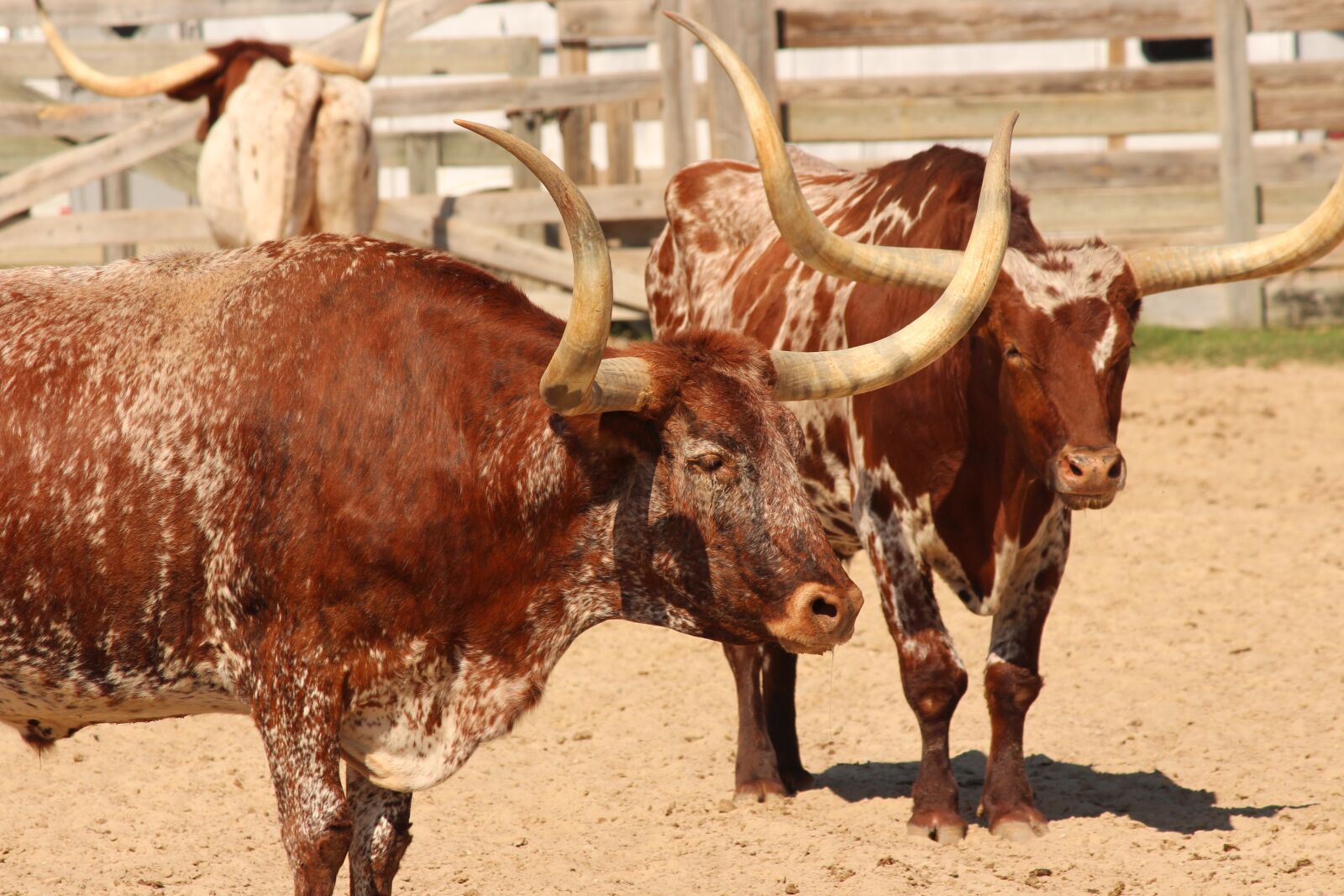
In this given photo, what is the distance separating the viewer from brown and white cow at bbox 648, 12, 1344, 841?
4621mm

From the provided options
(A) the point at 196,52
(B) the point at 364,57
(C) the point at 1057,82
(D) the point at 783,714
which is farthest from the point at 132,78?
(D) the point at 783,714

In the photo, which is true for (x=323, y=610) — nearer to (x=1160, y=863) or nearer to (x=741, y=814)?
(x=741, y=814)

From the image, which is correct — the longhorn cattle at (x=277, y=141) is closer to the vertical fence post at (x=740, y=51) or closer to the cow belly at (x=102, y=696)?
the vertical fence post at (x=740, y=51)

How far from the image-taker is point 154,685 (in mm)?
3697

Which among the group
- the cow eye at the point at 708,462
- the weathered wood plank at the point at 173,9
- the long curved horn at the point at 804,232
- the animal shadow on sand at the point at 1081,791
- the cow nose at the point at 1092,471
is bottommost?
the animal shadow on sand at the point at 1081,791

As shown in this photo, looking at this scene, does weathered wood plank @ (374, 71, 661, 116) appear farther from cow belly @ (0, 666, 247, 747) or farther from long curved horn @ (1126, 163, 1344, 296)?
cow belly @ (0, 666, 247, 747)

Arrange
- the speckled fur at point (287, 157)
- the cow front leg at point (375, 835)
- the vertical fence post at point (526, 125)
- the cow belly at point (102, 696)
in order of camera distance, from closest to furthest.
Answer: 1. the cow belly at point (102, 696)
2. the cow front leg at point (375, 835)
3. the speckled fur at point (287, 157)
4. the vertical fence post at point (526, 125)

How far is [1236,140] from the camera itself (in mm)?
12602

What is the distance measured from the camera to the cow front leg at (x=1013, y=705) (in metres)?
4.96

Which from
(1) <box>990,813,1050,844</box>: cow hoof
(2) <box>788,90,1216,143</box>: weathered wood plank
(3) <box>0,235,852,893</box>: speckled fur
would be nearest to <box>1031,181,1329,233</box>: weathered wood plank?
(2) <box>788,90,1216,143</box>: weathered wood plank

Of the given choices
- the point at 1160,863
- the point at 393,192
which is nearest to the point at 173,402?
the point at 1160,863

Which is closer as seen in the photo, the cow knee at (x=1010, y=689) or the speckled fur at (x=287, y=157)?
the cow knee at (x=1010, y=689)

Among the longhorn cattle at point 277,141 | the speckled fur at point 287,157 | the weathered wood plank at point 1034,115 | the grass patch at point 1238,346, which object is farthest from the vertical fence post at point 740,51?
the grass patch at point 1238,346

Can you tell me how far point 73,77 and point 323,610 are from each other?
8.39 m
